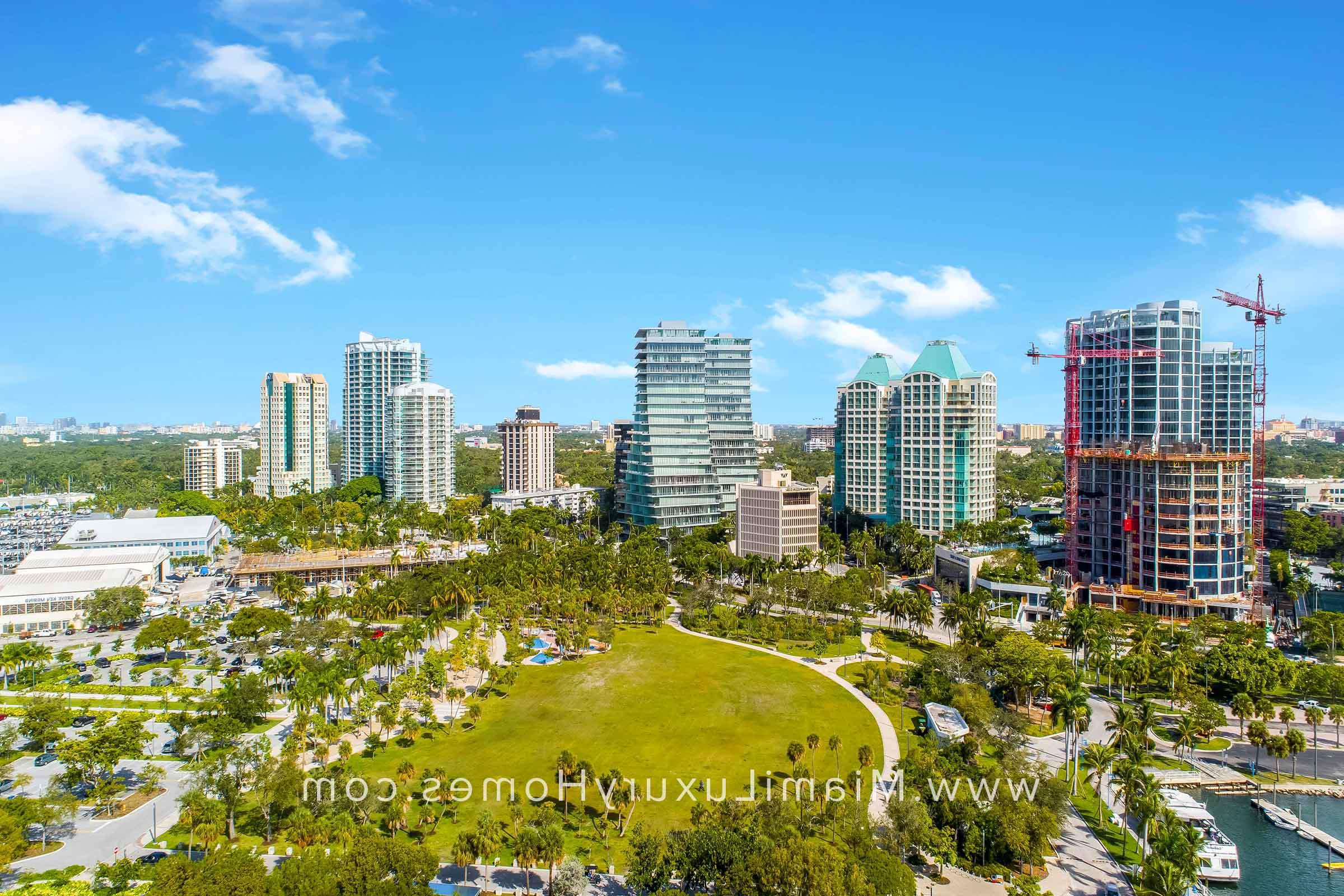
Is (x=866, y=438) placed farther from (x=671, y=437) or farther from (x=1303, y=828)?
(x=1303, y=828)

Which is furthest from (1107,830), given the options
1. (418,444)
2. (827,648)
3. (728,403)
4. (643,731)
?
(418,444)

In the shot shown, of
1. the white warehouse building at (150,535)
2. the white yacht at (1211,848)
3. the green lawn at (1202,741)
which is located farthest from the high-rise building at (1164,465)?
the white warehouse building at (150,535)

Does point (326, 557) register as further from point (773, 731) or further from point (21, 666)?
point (773, 731)

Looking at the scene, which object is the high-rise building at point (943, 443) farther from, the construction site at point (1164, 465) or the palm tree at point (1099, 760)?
the palm tree at point (1099, 760)

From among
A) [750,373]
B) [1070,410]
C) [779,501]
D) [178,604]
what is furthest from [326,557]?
[1070,410]

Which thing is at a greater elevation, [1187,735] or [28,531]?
[28,531]

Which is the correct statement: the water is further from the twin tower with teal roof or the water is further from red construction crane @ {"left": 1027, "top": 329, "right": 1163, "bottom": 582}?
the twin tower with teal roof
